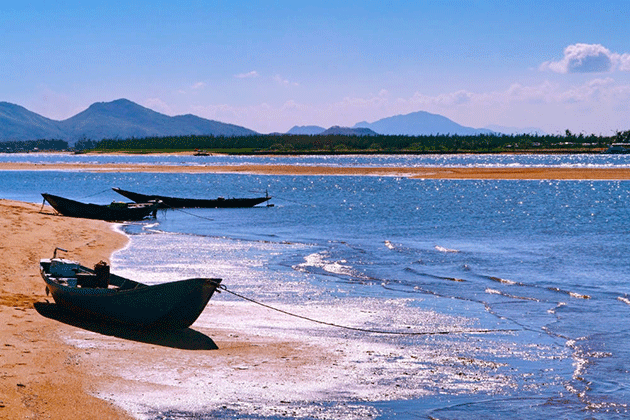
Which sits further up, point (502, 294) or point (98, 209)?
point (98, 209)

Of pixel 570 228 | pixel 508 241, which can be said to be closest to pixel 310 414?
pixel 508 241

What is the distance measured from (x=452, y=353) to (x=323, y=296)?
607cm

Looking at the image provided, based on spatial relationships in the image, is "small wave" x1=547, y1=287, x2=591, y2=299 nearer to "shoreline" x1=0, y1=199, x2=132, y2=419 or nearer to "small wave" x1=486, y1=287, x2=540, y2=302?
"small wave" x1=486, y1=287, x2=540, y2=302

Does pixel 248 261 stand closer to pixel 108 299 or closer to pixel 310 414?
pixel 108 299

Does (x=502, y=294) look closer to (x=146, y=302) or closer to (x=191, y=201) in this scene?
(x=146, y=302)

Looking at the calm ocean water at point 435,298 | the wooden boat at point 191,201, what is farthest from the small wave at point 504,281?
the wooden boat at point 191,201

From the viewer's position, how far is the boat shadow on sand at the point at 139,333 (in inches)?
546

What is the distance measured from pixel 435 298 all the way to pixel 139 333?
876cm

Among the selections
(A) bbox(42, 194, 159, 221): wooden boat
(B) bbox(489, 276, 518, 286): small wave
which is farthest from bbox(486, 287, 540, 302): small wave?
(A) bbox(42, 194, 159, 221): wooden boat

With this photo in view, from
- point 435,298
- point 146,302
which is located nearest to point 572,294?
point 435,298

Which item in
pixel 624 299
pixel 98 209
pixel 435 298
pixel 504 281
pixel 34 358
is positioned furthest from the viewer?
pixel 98 209

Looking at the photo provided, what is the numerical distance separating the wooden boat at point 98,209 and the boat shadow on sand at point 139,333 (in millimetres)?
26542

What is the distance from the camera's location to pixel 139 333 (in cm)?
1465

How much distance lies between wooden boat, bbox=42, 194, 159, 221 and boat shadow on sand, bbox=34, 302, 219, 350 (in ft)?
87.1
